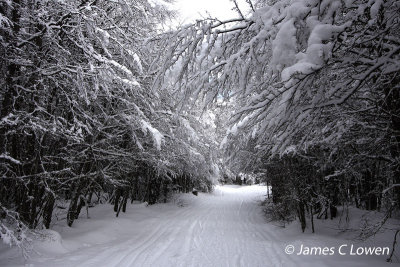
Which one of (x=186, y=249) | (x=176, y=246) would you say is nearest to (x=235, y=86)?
(x=186, y=249)

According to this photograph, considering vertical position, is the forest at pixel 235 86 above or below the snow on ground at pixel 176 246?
above

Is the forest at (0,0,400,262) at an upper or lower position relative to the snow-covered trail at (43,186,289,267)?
upper

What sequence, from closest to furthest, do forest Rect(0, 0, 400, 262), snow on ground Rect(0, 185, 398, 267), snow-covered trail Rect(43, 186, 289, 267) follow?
1. forest Rect(0, 0, 400, 262)
2. snow on ground Rect(0, 185, 398, 267)
3. snow-covered trail Rect(43, 186, 289, 267)

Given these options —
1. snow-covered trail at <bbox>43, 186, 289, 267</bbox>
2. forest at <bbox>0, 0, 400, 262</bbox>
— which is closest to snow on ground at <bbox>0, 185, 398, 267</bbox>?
snow-covered trail at <bbox>43, 186, 289, 267</bbox>

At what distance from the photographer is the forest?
226cm

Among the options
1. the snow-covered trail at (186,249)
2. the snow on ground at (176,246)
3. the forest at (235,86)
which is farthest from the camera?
the snow-covered trail at (186,249)

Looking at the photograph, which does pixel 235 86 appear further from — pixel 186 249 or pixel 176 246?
pixel 176 246

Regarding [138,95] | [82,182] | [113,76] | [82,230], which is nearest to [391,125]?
[113,76]

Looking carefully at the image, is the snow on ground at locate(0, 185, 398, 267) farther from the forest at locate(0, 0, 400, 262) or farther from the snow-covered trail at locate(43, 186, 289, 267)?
the forest at locate(0, 0, 400, 262)

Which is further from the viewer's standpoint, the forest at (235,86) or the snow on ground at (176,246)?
the snow on ground at (176,246)

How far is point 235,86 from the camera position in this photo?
3.39 meters

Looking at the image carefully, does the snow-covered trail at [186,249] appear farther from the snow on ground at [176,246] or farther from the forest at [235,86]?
the forest at [235,86]

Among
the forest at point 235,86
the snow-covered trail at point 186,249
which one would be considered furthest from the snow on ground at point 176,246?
the forest at point 235,86

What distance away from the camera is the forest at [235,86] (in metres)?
2.26
